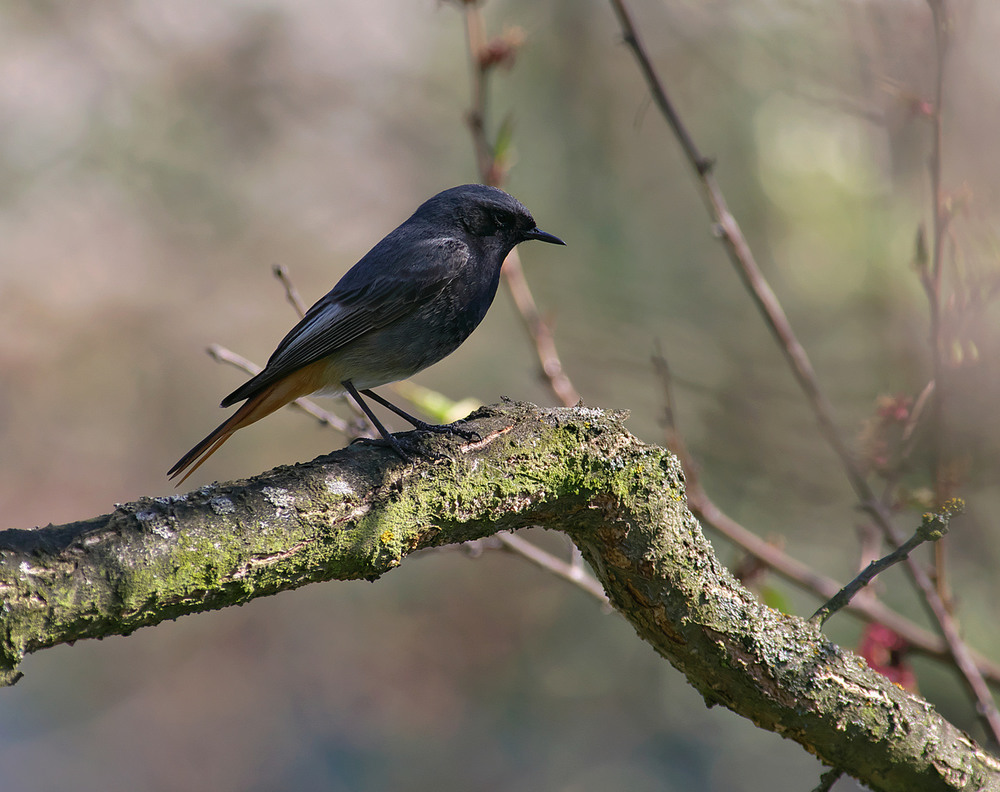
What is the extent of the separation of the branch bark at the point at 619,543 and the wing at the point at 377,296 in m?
1.10

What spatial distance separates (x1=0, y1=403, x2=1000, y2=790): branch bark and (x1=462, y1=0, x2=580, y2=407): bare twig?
144 cm

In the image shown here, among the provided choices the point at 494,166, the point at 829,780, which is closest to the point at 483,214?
the point at 494,166

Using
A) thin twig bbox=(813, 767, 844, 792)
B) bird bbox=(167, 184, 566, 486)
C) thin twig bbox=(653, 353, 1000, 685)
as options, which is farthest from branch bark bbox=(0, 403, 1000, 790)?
thin twig bbox=(653, 353, 1000, 685)

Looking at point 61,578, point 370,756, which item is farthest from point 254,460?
point 61,578

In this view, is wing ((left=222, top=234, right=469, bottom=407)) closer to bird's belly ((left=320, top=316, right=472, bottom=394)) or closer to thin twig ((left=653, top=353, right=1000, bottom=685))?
bird's belly ((left=320, top=316, right=472, bottom=394))

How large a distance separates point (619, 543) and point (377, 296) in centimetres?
162

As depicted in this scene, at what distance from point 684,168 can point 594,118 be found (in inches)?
38.4

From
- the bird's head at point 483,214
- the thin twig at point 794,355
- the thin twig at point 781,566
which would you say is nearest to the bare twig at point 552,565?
the thin twig at point 781,566

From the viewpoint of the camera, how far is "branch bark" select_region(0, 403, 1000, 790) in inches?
78.5

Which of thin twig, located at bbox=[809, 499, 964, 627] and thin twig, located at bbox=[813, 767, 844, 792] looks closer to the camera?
thin twig, located at bbox=[809, 499, 964, 627]

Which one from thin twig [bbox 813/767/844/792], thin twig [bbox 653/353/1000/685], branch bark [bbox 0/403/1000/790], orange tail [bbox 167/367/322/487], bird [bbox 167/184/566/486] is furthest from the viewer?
thin twig [bbox 653/353/1000/685]

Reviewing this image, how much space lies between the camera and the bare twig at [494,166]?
3.83 meters

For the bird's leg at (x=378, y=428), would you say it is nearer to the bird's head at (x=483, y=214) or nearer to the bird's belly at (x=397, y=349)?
the bird's belly at (x=397, y=349)

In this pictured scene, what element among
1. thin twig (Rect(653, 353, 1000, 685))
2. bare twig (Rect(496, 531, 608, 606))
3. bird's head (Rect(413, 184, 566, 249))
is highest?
bird's head (Rect(413, 184, 566, 249))
